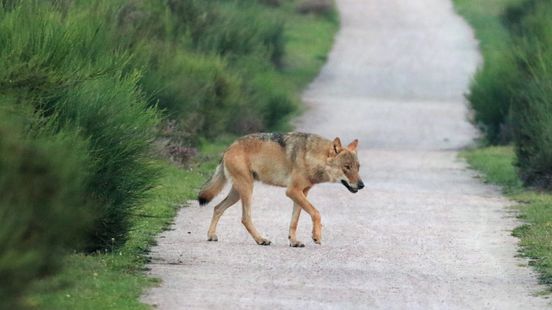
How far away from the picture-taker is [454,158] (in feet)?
96.1

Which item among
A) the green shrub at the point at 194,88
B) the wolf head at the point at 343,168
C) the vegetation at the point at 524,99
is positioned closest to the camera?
the wolf head at the point at 343,168

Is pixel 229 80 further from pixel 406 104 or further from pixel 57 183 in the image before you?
pixel 57 183

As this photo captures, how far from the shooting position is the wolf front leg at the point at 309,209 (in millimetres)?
15562

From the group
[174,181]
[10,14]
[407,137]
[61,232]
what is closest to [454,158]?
[407,137]

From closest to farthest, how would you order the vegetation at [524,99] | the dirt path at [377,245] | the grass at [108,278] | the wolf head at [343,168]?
the grass at [108,278] < the dirt path at [377,245] < the wolf head at [343,168] < the vegetation at [524,99]

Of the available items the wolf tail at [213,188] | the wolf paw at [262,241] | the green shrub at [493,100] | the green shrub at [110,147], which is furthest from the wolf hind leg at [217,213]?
the green shrub at [493,100]

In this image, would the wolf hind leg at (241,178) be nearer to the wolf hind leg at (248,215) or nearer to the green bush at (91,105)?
the wolf hind leg at (248,215)

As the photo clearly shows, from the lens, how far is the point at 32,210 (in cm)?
913

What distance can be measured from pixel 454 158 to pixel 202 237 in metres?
13.9

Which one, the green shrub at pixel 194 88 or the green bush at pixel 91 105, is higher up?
the green bush at pixel 91 105

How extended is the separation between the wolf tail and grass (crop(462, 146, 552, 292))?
3267mm

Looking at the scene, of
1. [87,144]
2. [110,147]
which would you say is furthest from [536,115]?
[87,144]

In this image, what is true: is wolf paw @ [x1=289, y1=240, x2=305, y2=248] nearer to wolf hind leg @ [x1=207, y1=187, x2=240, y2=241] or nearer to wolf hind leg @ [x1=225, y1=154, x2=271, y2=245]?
wolf hind leg @ [x1=225, y1=154, x2=271, y2=245]

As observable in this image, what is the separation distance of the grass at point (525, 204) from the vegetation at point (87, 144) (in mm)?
3974
